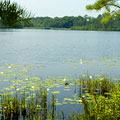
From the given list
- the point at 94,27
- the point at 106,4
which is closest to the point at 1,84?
the point at 106,4

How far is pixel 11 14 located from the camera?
826 cm

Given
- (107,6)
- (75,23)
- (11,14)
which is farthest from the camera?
(75,23)

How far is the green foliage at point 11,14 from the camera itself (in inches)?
320

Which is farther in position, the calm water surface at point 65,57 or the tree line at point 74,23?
the tree line at point 74,23

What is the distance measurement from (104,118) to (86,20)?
572 feet

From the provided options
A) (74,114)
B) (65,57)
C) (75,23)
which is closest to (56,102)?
(74,114)

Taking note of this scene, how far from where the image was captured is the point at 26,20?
8578 millimetres

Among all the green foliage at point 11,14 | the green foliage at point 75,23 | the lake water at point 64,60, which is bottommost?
the lake water at point 64,60

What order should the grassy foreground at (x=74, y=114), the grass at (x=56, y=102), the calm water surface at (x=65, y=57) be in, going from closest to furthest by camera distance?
the grassy foreground at (x=74, y=114) < the grass at (x=56, y=102) < the calm water surface at (x=65, y=57)

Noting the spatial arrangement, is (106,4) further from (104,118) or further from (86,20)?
(86,20)

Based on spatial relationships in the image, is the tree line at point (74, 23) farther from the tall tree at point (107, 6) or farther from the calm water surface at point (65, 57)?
the tall tree at point (107, 6)

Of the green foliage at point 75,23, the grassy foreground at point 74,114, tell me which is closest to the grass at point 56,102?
the grassy foreground at point 74,114

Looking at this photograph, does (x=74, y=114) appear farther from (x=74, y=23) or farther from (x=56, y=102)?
(x=74, y=23)

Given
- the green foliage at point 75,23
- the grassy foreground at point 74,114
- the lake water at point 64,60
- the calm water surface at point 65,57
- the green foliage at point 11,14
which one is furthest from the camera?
the green foliage at point 75,23
